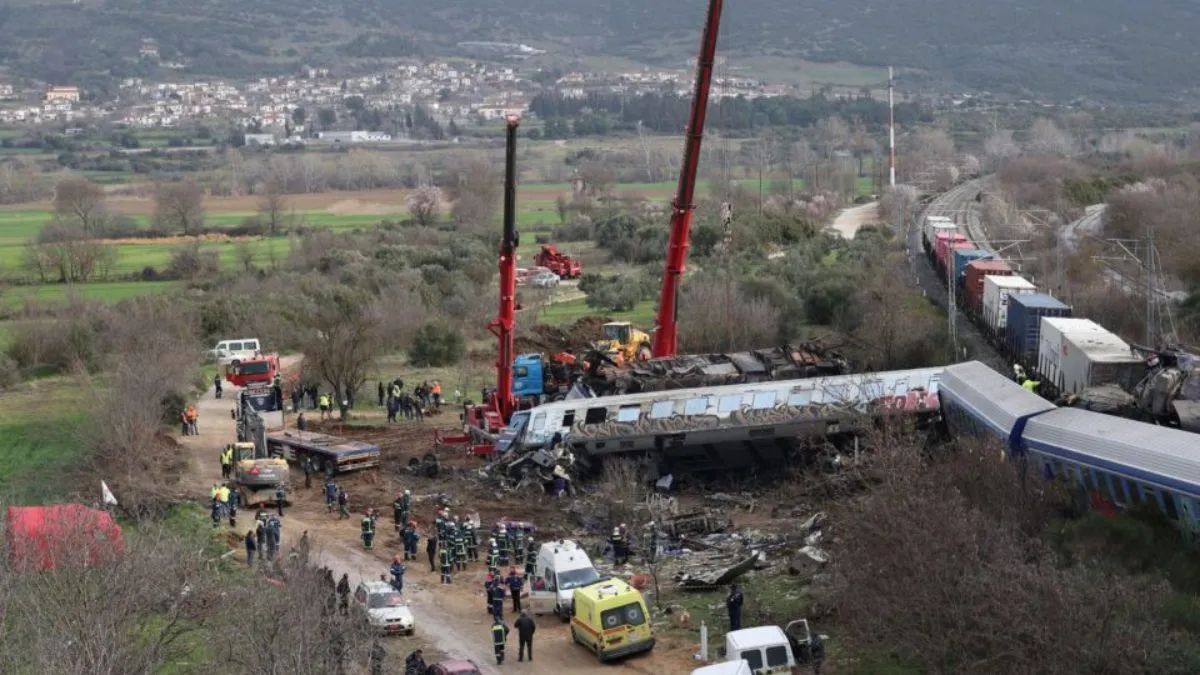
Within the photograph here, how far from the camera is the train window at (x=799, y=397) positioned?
33438 millimetres

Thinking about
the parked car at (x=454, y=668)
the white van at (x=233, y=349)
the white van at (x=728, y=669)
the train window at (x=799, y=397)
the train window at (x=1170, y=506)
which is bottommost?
the white van at (x=233, y=349)

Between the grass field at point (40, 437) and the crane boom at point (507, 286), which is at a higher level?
the crane boom at point (507, 286)

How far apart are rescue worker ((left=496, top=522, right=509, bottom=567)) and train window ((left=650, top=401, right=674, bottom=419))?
6365 mm

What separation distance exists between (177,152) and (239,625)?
17908 centimetres

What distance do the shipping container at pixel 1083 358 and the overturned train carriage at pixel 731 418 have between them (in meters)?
3.13

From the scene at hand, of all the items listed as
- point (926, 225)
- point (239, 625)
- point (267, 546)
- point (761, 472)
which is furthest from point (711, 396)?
point (926, 225)

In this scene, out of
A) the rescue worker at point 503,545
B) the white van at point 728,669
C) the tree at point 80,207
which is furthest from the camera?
the tree at point 80,207

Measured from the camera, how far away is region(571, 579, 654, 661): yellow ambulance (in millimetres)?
22219

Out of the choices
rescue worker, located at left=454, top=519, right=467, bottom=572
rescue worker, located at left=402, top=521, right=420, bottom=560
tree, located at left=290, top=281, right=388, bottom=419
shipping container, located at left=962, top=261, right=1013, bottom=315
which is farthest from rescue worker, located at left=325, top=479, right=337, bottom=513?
shipping container, located at left=962, top=261, right=1013, bottom=315

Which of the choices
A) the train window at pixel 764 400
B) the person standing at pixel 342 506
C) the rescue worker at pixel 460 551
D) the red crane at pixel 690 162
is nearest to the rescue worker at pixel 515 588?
the rescue worker at pixel 460 551

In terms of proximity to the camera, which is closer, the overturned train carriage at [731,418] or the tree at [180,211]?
the overturned train carriage at [731,418]

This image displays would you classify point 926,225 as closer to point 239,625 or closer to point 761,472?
point 761,472

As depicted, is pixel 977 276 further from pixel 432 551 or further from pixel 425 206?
pixel 425 206

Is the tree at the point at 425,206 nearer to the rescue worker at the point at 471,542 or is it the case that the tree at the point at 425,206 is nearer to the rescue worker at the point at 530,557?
the rescue worker at the point at 471,542
